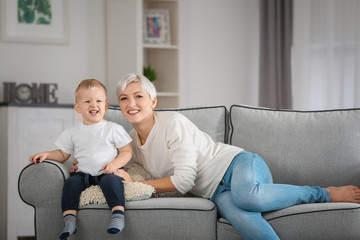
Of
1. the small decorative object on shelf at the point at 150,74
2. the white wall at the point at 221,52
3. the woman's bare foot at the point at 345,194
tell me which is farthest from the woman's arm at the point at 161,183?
the white wall at the point at 221,52

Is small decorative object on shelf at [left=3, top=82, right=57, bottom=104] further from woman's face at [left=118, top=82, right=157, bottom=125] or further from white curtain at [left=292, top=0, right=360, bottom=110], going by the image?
white curtain at [left=292, top=0, right=360, bottom=110]

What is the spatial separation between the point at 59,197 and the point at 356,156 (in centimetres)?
147

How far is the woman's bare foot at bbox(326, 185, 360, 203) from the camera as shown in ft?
7.11

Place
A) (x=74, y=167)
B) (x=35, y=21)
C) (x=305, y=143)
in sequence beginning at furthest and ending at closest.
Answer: (x=35, y=21) → (x=305, y=143) → (x=74, y=167)

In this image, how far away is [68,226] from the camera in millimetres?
1892

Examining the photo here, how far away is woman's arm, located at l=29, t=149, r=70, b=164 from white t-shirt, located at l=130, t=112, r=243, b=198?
0.35 meters

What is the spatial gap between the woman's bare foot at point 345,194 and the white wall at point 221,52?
2.15 metres

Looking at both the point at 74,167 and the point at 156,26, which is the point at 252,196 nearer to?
the point at 74,167

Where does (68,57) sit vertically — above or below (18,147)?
above

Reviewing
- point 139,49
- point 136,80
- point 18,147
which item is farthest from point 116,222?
point 139,49

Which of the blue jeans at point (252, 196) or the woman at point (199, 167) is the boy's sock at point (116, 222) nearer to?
the woman at point (199, 167)

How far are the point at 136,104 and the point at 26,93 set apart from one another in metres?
1.72

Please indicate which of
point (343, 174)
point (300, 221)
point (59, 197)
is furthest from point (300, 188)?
point (59, 197)

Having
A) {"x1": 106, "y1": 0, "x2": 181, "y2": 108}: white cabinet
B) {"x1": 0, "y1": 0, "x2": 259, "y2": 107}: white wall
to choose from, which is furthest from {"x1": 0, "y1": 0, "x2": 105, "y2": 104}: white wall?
{"x1": 106, "y1": 0, "x2": 181, "y2": 108}: white cabinet
